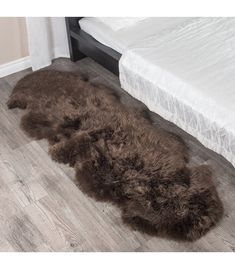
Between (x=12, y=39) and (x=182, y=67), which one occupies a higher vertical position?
(x=182, y=67)

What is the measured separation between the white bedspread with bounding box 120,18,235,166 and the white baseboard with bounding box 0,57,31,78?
91 cm

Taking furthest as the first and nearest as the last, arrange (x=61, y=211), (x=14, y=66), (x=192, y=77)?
(x=14, y=66) < (x=192, y=77) < (x=61, y=211)

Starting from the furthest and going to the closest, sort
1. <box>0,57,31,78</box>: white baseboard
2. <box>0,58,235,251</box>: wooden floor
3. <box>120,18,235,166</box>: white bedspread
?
<box>0,57,31,78</box>: white baseboard
<box>120,18,235,166</box>: white bedspread
<box>0,58,235,251</box>: wooden floor

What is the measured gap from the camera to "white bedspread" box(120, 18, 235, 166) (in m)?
1.96

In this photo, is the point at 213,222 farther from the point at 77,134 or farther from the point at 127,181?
the point at 77,134

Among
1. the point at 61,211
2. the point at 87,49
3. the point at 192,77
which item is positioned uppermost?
the point at 192,77

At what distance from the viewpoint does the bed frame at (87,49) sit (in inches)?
103

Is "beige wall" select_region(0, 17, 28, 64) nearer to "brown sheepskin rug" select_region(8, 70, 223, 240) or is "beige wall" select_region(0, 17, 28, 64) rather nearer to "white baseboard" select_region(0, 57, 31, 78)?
"white baseboard" select_region(0, 57, 31, 78)

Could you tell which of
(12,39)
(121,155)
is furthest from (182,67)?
(12,39)

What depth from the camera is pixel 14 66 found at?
3004 mm

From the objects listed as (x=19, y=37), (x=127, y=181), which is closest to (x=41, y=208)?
(x=127, y=181)

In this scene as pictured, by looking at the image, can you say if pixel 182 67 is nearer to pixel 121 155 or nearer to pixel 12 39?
pixel 121 155

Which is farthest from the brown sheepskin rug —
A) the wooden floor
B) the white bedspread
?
the white bedspread

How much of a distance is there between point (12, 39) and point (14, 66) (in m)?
0.20
